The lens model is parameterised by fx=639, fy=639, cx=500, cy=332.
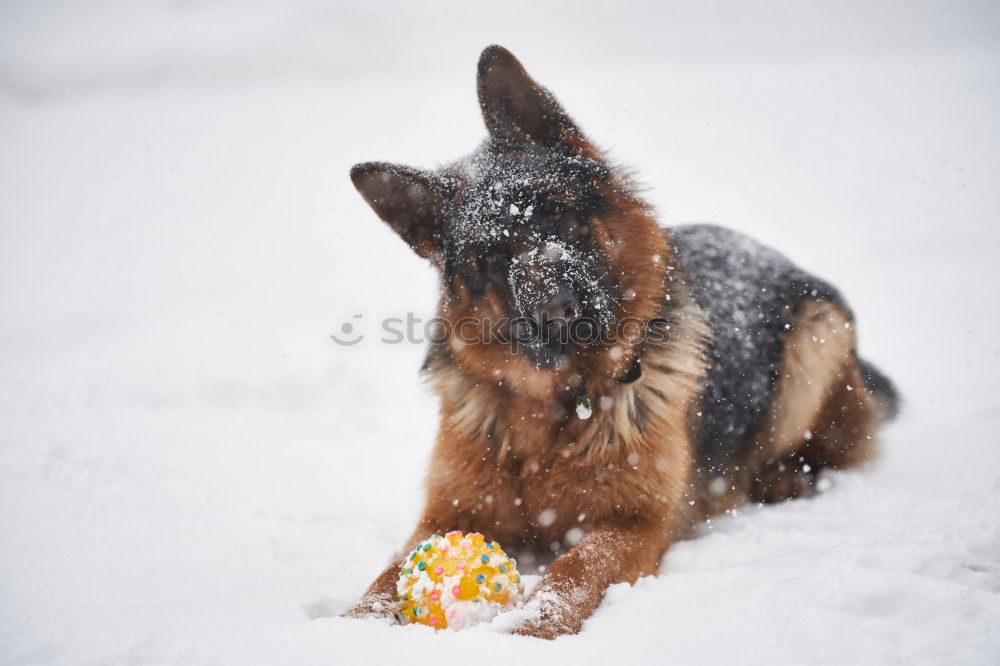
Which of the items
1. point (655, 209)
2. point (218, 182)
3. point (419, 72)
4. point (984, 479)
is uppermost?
point (419, 72)

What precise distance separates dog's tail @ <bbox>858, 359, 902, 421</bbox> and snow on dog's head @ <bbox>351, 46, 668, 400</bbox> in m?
2.38

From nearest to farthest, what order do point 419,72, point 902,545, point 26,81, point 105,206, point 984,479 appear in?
point 902,545
point 984,479
point 105,206
point 26,81
point 419,72

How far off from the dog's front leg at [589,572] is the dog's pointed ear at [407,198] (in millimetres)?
1706

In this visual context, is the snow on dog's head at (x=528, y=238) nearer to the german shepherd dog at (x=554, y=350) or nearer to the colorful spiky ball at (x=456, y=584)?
the german shepherd dog at (x=554, y=350)

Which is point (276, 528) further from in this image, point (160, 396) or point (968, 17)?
point (968, 17)

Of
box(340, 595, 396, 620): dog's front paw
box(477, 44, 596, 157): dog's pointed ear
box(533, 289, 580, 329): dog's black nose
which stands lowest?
box(340, 595, 396, 620): dog's front paw

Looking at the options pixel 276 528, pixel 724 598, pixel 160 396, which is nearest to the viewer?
pixel 724 598

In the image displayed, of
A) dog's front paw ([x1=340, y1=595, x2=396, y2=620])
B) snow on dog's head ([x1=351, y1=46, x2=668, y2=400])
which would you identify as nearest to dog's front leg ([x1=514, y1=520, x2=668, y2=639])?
dog's front paw ([x1=340, y1=595, x2=396, y2=620])

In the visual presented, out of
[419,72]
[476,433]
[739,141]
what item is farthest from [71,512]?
[419,72]

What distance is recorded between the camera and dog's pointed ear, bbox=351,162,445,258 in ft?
10.4

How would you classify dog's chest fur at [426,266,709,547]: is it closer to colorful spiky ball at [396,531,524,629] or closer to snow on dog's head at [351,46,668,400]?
snow on dog's head at [351,46,668,400]

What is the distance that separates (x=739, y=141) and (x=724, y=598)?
1368 centimetres

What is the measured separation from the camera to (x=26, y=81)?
1599cm

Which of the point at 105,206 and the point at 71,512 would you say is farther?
the point at 105,206
